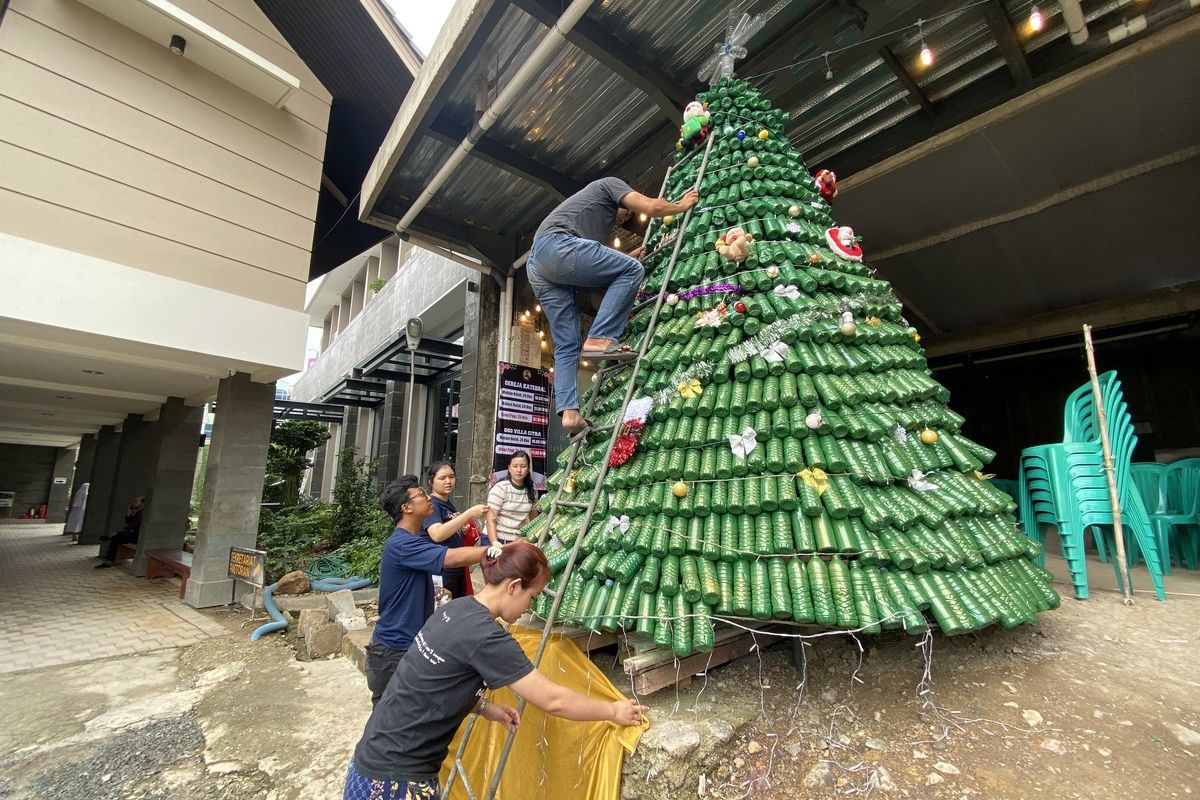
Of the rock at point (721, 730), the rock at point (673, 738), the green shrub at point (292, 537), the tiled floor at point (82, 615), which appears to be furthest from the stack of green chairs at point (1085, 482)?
the green shrub at point (292, 537)

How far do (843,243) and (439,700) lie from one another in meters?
3.56

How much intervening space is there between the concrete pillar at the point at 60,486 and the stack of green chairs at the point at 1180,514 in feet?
114

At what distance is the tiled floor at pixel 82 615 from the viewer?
5.17m

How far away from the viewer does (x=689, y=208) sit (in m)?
3.56

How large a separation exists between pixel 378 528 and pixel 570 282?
26.7ft

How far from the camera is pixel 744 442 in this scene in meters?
2.57

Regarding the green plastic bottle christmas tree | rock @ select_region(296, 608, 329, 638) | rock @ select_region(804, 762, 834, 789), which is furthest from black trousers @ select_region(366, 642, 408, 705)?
rock @ select_region(296, 608, 329, 638)

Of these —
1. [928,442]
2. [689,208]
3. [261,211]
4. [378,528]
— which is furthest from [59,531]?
[928,442]

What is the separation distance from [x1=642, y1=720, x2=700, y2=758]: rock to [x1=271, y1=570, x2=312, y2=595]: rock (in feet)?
20.8

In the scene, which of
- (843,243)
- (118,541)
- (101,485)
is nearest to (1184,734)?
(843,243)

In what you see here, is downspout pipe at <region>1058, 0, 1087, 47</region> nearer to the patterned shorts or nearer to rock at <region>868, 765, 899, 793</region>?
rock at <region>868, 765, 899, 793</region>

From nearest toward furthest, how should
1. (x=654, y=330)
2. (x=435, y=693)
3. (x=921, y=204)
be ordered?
(x=435, y=693) < (x=654, y=330) < (x=921, y=204)

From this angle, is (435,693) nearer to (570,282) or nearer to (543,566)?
(543,566)

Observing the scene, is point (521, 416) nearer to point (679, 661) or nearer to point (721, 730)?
point (679, 661)
